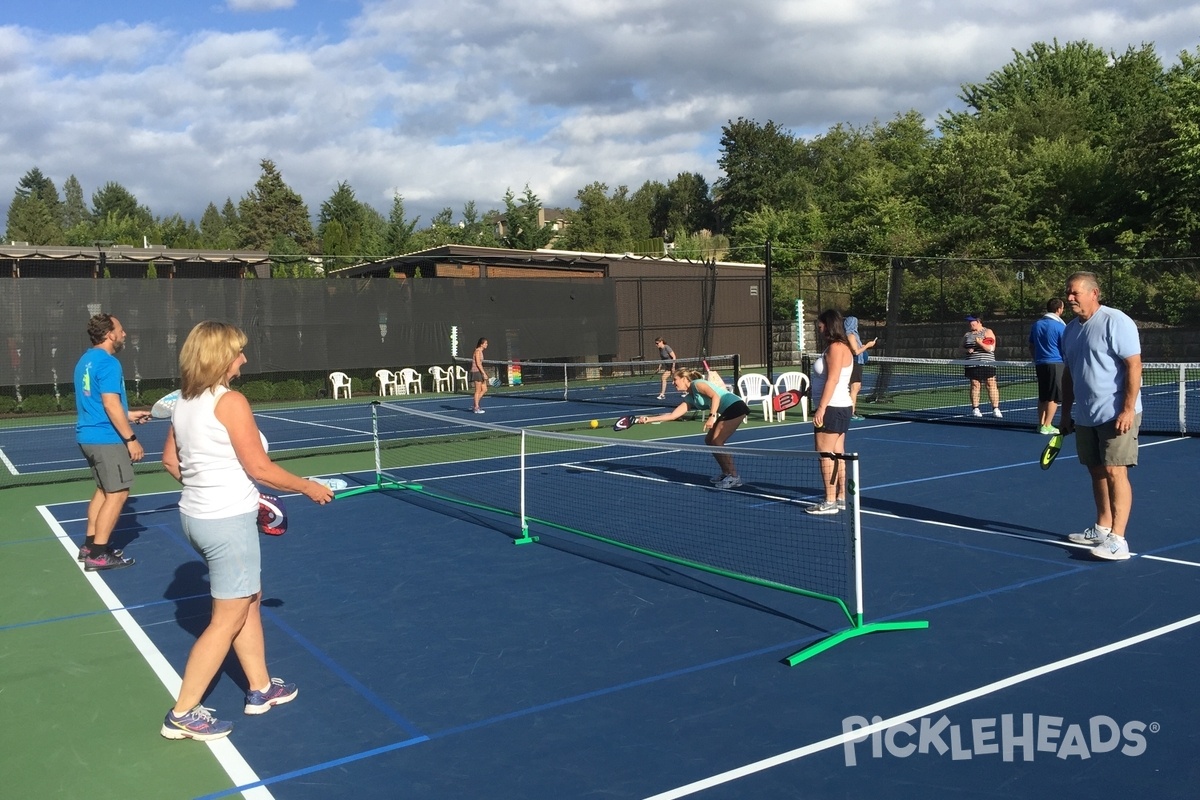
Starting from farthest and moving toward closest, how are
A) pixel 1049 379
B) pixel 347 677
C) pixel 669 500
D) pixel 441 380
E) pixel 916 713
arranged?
1. pixel 441 380
2. pixel 1049 379
3. pixel 669 500
4. pixel 347 677
5. pixel 916 713

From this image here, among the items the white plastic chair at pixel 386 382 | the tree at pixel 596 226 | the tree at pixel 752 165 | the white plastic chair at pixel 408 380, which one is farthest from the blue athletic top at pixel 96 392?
the tree at pixel 752 165

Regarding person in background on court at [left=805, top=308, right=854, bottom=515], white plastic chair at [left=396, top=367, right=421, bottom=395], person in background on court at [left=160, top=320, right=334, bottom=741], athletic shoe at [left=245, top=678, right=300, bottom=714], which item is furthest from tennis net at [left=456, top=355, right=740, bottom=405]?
person in background on court at [left=160, top=320, right=334, bottom=741]

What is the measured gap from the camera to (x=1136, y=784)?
3900 millimetres

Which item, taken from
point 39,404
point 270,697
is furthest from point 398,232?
point 270,697

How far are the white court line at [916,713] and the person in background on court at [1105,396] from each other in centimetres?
144

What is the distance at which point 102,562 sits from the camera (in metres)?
8.09

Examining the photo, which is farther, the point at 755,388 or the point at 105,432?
the point at 755,388

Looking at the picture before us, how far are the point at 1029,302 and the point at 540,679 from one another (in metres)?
28.7

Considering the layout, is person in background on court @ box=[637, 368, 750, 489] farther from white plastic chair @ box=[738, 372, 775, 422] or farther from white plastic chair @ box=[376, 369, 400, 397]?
white plastic chair @ box=[376, 369, 400, 397]

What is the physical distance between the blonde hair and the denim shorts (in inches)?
23.5

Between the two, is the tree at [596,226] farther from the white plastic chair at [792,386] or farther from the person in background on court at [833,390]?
the person in background on court at [833,390]

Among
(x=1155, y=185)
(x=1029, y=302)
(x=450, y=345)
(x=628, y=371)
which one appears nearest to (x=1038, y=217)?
(x=1155, y=185)

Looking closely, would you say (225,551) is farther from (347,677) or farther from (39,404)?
(39,404)

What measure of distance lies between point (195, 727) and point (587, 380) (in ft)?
87.9
